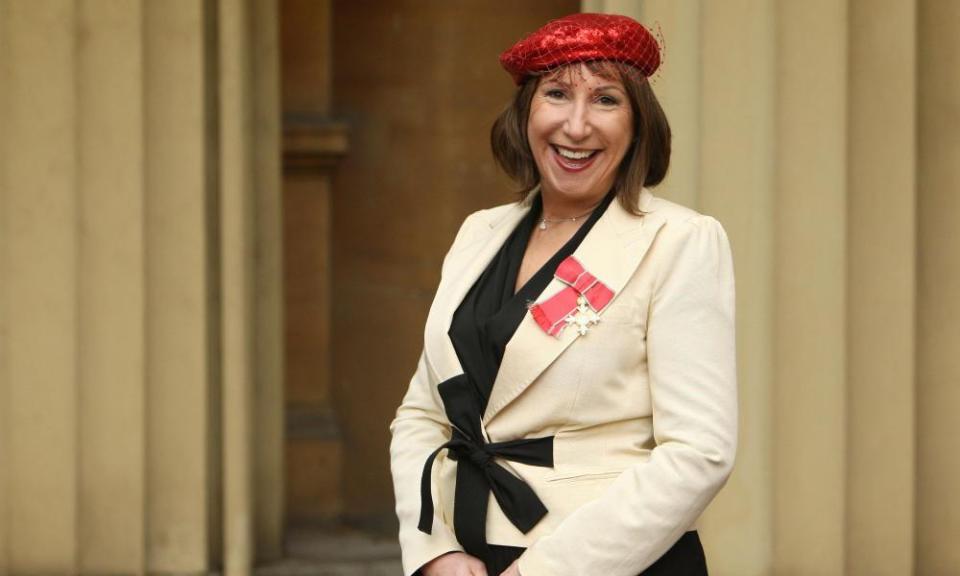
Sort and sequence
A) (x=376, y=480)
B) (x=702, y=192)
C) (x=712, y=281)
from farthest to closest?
(x=376, y=480)
(x=702, y=192)
(x=712, y=281)

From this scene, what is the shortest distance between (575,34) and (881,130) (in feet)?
9.94

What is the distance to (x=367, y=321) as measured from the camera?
679cm

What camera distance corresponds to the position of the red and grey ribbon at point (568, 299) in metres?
2.71

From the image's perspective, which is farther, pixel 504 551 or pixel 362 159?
pixel 362 159

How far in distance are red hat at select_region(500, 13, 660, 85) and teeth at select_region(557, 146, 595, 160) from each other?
0.51ft

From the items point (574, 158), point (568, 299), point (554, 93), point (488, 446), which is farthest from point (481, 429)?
point (554, 93)

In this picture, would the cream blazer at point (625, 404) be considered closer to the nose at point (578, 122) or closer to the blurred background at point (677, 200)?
the nose at point (578, 122)

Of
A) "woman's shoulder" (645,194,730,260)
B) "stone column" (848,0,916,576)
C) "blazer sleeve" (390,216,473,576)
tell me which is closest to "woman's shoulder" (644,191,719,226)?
"woman's shoulder" (645,194,730,260)

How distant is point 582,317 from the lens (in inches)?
107

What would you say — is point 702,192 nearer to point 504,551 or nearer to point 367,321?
point 367,321

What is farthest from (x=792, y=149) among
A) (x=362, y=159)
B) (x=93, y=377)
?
(x=93, y=377)

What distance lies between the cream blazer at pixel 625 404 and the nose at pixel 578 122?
0.54ft

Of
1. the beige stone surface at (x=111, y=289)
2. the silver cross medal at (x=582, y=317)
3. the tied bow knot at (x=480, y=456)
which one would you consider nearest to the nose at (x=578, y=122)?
the silver cross medal at (x=582, y=317)

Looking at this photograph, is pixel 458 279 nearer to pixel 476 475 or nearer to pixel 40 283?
pixel 476 475
